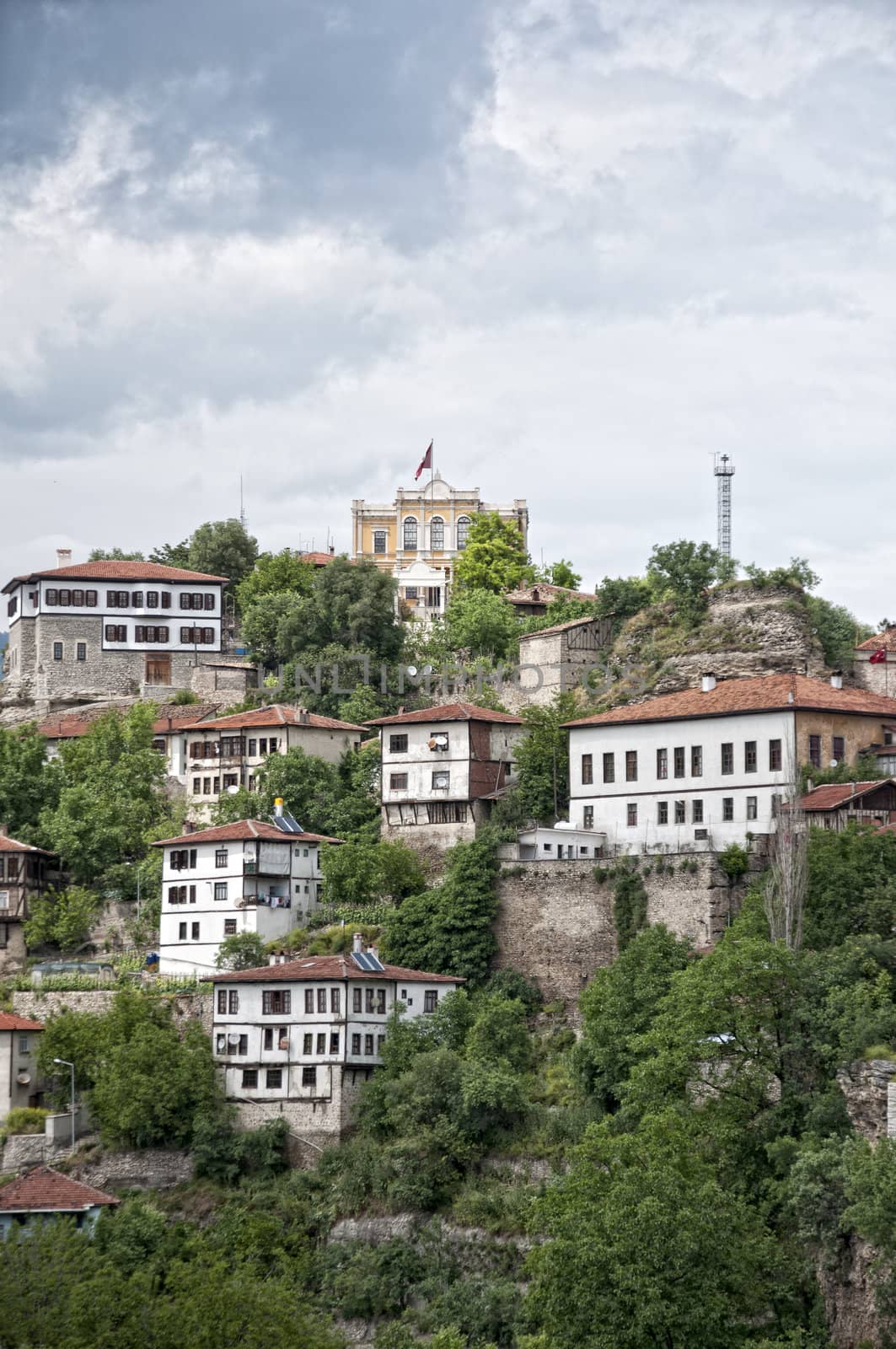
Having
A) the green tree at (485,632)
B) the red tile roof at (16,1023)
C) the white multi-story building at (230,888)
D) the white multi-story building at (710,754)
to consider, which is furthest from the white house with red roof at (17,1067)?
the green tree at (485,632)

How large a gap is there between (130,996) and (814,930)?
2337cm

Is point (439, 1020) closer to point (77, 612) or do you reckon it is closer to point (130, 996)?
point (130, 996)

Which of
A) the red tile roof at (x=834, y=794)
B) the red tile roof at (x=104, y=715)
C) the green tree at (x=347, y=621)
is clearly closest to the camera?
the red tile roof at (x=834, y=794)

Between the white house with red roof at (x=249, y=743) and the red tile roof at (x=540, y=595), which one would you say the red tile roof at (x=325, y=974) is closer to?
the white house with red roof at (x=249, y=743)

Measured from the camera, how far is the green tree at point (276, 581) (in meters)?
118

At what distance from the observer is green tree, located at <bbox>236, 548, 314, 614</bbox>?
118 metres

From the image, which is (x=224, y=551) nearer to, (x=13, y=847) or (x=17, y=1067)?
(x=13, y=847)

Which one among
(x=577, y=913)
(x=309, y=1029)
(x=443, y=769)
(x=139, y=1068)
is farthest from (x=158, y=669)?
(x=577, y=913)

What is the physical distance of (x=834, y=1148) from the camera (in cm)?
6069

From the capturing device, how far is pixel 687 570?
98750 millimetres

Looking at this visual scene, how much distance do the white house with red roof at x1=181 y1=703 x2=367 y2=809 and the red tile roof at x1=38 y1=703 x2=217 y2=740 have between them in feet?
10.8

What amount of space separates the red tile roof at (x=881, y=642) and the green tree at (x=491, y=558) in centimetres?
2314

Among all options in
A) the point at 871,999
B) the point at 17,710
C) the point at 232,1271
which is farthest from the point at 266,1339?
the point at 17,710

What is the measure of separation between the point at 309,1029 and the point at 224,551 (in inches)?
2103
